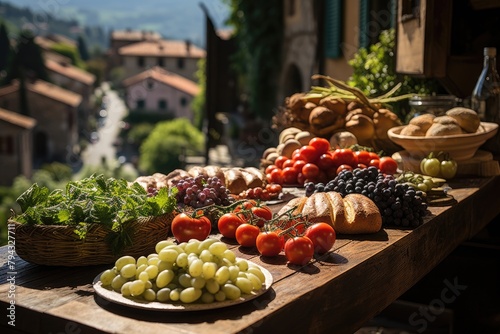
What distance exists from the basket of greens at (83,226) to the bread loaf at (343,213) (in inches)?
23.9

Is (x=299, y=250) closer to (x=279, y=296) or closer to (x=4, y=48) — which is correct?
(x=279, y=296)

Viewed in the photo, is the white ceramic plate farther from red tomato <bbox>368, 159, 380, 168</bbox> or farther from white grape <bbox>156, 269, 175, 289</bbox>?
red tomato <bbox>368, 159, 380, 168</bbox>

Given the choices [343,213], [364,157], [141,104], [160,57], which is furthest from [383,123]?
[141,104]

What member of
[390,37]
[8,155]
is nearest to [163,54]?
[8,155]

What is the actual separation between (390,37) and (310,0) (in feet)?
20.1

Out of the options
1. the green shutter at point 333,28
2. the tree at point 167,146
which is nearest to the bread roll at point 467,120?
the green shutter at point 333,28

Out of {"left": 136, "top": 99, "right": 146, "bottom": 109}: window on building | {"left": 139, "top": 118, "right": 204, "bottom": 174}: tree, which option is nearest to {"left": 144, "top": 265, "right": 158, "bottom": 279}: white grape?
{"left": 139, "top": 118, "right": 204, "bottom": 174}: tree

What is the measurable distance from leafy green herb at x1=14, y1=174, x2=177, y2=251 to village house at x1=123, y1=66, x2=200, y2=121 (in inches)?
2529

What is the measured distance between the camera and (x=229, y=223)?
271 cm

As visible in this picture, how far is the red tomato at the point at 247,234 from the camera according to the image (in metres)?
2.59

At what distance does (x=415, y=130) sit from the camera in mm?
4137

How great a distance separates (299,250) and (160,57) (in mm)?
70162

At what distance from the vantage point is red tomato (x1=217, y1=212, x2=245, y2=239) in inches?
107

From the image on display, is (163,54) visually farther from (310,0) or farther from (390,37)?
(390,37)
